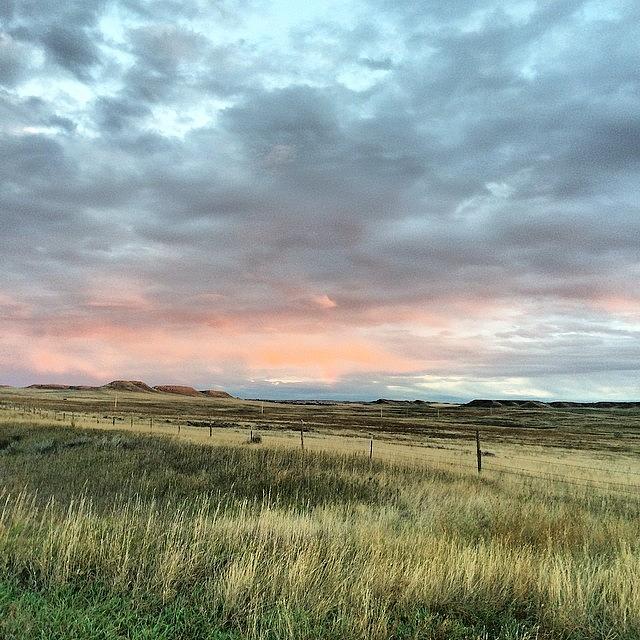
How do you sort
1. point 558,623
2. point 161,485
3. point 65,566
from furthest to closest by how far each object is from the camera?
1. point 161,485
2. point 65,566
3. point 558,623

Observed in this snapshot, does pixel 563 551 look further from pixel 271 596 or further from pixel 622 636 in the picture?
pixel 271 596

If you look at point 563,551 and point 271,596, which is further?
point 563,551

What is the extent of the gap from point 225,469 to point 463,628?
12196 mm

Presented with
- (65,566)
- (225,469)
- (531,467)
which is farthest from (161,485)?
(531,467)

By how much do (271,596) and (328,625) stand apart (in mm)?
677

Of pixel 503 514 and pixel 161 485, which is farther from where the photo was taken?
pixel 161 485

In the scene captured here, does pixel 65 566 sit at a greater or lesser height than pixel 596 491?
greater

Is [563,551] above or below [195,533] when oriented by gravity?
below

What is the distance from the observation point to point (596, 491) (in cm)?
1947

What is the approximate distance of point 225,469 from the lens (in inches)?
645

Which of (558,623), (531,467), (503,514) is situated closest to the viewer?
(558,623)

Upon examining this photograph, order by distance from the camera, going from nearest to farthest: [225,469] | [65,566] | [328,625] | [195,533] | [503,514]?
[328,625] → [65,566] → [195,533] → [503,514] → [225,469]

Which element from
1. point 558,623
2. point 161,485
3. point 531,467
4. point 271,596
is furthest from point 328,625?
point 531,467

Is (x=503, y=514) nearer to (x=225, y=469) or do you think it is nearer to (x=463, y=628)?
(x=463, y=628)
